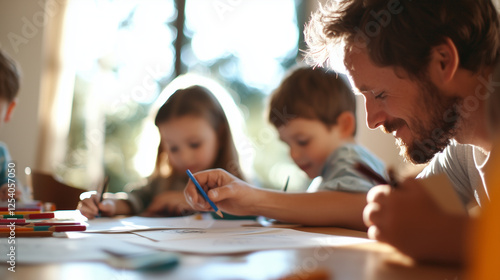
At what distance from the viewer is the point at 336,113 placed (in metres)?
1.53

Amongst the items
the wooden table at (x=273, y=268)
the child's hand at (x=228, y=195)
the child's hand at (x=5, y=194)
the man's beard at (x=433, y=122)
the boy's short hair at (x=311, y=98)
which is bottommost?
the child's hand at (x=5, y=194)

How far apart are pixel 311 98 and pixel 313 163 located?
22cm

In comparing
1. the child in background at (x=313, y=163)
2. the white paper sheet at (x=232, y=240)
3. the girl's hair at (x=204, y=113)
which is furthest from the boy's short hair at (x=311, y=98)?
the white paper sheet at (x=232, y=240)

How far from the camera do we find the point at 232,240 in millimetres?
701

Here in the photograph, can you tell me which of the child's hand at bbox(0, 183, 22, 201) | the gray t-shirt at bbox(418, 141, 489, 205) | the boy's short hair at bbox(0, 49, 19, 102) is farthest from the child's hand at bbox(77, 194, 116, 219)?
the gray t-shirt at bbox(418, 141, 489, 205)

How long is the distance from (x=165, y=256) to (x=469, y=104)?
0.70 meters

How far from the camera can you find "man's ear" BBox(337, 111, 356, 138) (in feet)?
5.04

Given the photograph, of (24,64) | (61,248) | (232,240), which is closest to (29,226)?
(61,248)

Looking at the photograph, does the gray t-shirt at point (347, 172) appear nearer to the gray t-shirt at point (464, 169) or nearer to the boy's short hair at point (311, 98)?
the gray t-shirt at point (464, 169)

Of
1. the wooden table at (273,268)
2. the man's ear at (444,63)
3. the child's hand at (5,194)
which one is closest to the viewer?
the wooden table at (273,268)

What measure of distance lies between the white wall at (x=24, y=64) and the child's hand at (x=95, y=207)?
217 cm

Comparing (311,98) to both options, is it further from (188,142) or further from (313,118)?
(188,142)

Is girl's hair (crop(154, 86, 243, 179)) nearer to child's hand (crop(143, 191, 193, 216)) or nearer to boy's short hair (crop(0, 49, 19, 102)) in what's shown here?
child's hand (crop(143, 191, 193, 216))

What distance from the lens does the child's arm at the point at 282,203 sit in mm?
959
